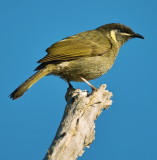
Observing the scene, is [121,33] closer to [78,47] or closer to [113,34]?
[113,34]

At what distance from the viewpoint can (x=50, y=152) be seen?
4152 mm

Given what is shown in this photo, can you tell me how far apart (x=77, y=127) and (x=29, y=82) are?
1.76 m

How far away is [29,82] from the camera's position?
597 cm

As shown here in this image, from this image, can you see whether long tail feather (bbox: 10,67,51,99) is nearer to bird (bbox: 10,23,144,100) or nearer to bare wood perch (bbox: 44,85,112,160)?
bird (bbox: 10,23,144,100)

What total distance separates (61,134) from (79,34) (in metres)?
3.50

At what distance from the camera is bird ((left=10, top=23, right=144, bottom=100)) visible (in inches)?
249

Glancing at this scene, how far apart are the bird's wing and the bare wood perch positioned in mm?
1257

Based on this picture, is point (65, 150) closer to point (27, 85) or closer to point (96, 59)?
point (27, 85)

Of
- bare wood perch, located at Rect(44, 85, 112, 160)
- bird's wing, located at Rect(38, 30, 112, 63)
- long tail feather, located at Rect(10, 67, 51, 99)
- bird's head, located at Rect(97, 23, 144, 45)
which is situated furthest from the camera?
bird's head, located at Rect(97, 23, 144, 45)

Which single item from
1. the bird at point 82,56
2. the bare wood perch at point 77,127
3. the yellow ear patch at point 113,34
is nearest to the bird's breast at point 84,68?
the bird at point 82,56

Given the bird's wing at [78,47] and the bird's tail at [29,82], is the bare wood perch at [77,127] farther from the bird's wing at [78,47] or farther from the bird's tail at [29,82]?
the bird's wing at [78,47]

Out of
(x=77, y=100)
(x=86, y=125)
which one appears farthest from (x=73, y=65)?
(x=86, y=125)

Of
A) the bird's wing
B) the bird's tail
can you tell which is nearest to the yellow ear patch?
the bird's wing

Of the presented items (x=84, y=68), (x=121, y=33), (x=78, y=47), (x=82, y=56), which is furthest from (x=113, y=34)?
(x=84, y=68)
